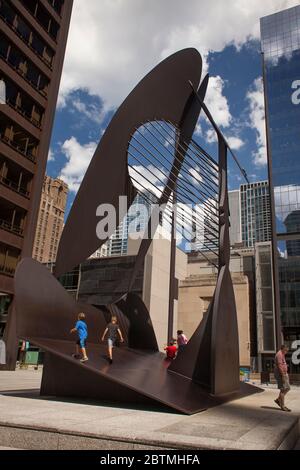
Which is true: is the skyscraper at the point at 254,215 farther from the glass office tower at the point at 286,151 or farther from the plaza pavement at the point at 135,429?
the plaza pavement at the point at 135,429

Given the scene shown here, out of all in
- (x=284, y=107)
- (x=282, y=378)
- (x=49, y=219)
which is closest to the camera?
(x=282, y=378)

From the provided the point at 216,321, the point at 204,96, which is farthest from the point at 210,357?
the point at 204,96

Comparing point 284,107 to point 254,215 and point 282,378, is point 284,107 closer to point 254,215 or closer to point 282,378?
point 282,378

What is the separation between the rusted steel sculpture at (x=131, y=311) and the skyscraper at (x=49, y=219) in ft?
321

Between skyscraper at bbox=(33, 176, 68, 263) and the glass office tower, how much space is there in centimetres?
6663

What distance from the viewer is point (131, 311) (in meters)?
13.8

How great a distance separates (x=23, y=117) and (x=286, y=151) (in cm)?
3979

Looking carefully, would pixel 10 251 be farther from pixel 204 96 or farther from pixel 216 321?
pixel 216 321

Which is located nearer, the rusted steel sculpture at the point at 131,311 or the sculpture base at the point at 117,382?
the sculpture base at the point at 117,382

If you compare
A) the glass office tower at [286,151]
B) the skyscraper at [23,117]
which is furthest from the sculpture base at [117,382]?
the glass office tower at [286,151]

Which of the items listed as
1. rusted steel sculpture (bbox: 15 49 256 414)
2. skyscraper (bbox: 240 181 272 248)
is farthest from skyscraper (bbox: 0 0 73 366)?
skyscraper (bbox: 240 181 272 248)

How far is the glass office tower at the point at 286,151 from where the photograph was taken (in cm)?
5603

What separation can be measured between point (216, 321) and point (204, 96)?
9.65 meters

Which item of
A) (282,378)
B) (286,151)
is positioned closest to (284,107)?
(286,151)
